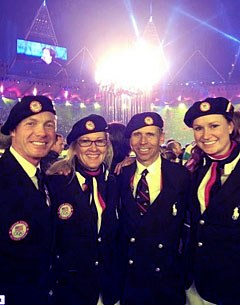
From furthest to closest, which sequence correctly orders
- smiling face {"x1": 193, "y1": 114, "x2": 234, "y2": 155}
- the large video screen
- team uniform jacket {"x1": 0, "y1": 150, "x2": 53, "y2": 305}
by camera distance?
the large video screen < smiling face {"x1": 193, "y1": 114, "x2": 234, "y2": 155} < team uniform jacket {"x1": 0, "y1": 150, "x2": 53, "y2": 305}

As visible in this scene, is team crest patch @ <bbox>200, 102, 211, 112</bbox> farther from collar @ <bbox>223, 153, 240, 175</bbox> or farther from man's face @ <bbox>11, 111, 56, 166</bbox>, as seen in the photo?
Result: man's face @ <bbox>11, 111, 56, 166</bbox>

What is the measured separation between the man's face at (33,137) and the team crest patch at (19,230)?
1.90 ft

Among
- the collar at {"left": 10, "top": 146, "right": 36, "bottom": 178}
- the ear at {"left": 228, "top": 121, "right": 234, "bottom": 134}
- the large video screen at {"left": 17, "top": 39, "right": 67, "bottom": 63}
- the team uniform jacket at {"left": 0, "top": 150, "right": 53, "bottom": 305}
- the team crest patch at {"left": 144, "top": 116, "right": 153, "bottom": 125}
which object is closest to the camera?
the team uniform jacket at {"left": 0, "top": 150, "right": 53, "bottom": 305}

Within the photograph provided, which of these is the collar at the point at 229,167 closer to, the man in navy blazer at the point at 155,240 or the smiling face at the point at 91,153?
the man in navy blazer at the point at 155,240

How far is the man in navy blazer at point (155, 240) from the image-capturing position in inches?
114

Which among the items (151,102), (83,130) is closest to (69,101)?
(151,102)

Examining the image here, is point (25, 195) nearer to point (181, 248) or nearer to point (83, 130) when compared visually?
point (83, 130)

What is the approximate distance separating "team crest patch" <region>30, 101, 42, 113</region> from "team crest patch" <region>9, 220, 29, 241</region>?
98cm

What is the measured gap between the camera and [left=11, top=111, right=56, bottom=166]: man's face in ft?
8.55

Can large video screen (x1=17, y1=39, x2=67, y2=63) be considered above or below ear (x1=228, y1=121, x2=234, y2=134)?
above

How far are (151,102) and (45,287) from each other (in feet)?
73.4

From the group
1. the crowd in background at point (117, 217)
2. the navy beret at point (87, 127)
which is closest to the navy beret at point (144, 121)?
the crowd in background at point (117, 217)

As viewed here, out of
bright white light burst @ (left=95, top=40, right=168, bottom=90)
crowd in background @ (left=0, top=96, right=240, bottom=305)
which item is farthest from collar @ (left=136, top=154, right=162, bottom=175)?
bright white light burst @ (left=95, top=40, right=168, bottom=90)

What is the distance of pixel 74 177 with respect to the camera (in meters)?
3.04
